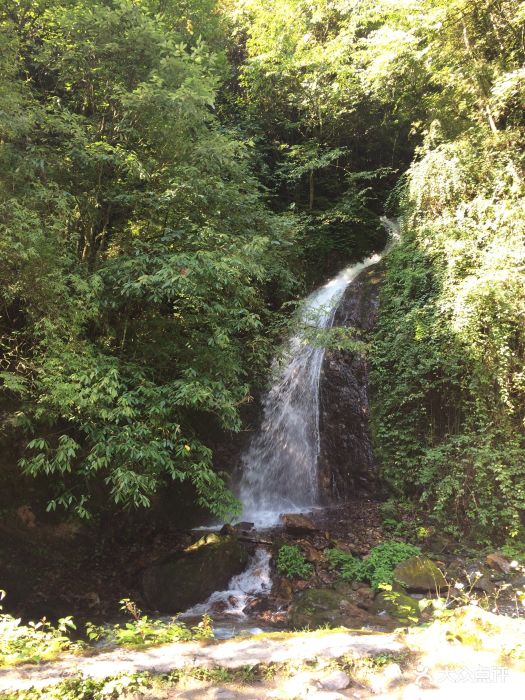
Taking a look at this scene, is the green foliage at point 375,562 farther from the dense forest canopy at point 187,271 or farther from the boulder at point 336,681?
the boulder at point 336,681

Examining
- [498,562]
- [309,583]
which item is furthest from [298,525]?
[498,562]

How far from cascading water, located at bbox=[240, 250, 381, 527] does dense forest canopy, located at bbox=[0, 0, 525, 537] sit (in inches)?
37.6

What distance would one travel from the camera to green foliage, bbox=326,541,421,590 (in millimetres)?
6023

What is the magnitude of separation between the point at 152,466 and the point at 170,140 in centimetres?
471

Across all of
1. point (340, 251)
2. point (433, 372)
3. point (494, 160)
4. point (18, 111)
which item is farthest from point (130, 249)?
point (340, 251)

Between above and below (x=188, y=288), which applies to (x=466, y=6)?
above

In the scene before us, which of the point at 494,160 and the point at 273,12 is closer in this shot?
the point at 494,160

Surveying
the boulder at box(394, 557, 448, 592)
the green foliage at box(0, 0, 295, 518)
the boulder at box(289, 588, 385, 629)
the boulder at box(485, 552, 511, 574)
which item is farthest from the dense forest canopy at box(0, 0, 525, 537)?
the boulder at box(289, 588, 385, 629)

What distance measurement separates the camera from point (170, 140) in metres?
6.71

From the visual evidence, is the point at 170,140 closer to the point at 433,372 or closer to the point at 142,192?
the point at 142,192

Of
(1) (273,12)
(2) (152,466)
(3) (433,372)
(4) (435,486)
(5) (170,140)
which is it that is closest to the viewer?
(2) (152,466)

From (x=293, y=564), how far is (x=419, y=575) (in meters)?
1.72

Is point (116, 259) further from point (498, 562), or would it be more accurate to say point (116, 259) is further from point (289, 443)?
point (498, 562)

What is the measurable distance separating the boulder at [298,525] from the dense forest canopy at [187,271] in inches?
66.5
